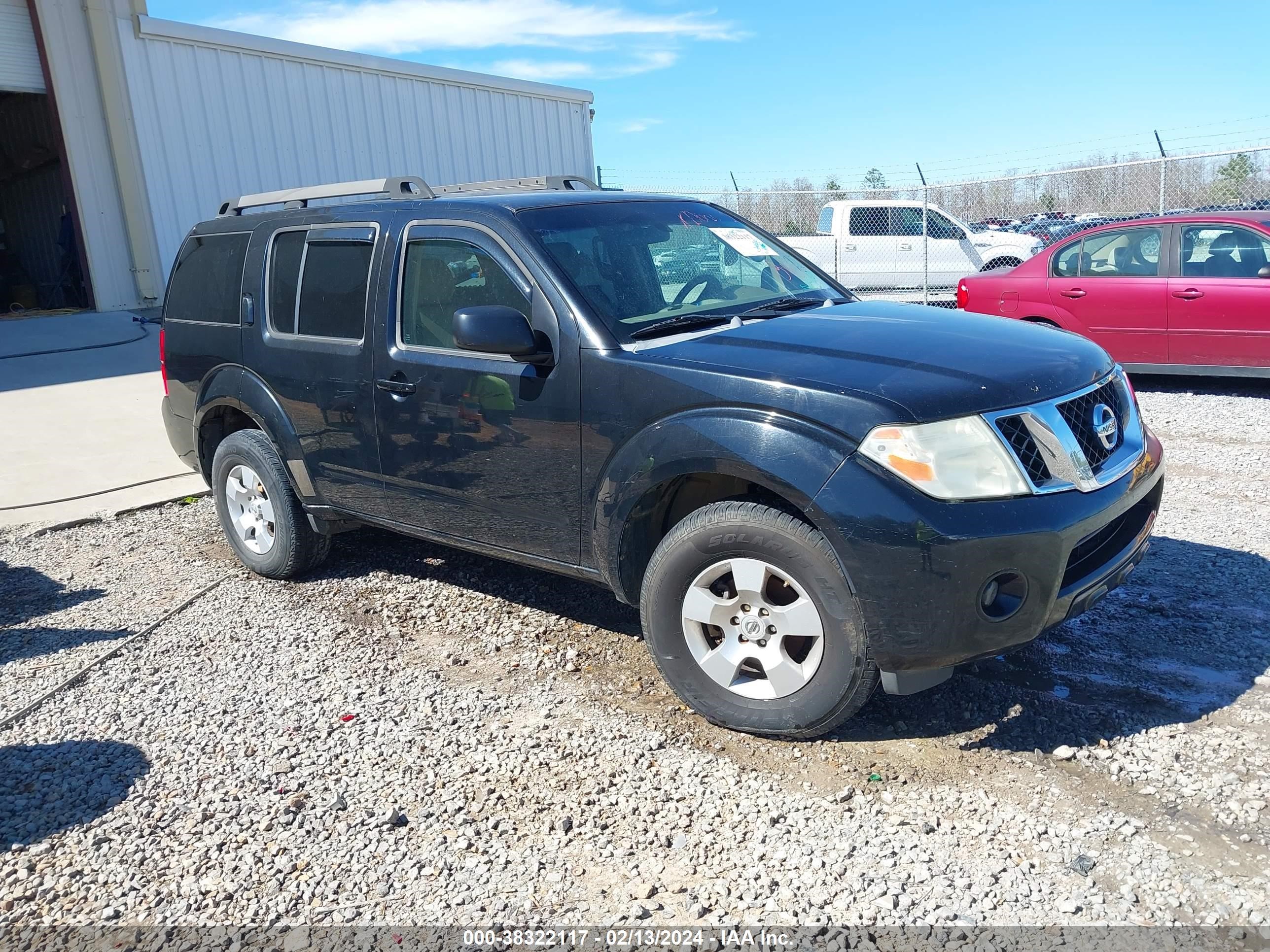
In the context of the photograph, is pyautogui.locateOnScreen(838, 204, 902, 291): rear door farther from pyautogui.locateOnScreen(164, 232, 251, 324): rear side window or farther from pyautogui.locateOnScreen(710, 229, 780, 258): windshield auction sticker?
pyautogui.locateOnScreen(164, 232, 251, 324): rear side window

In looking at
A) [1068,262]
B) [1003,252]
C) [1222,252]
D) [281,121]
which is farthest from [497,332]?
[281,121]

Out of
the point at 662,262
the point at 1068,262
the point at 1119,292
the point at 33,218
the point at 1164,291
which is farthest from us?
the point at 33,218

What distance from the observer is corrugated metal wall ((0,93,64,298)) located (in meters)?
18.7

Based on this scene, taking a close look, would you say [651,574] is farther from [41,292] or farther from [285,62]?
[41,292]

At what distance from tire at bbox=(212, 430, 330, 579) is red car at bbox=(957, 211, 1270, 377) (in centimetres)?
731

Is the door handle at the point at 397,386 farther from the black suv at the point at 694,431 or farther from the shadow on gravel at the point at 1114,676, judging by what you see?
the shadow on gravel at the point at 1114,676

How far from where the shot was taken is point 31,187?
20.4 meters

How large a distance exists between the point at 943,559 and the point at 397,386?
2.43 m

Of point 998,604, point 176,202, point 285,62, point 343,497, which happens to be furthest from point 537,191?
point 285,62

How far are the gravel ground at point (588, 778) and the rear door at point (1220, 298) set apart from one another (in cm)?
435

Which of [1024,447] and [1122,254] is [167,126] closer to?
[1122,254]

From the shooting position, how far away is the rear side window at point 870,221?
16.0 m

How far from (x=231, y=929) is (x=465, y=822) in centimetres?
71

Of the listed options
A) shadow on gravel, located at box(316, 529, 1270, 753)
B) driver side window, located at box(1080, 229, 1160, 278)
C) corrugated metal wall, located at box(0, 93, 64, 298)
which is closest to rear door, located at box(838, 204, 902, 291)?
driver side window, located at box(1080, 229, 1160, 278)
